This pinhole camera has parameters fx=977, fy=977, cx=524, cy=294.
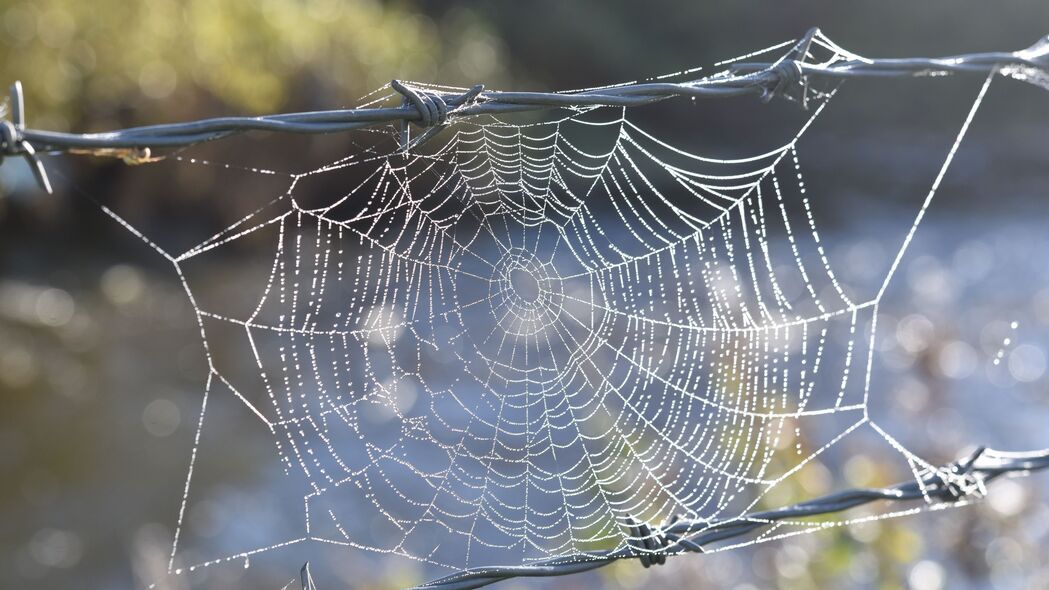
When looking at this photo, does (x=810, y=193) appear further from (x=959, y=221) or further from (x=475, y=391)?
(x=475, y=391)

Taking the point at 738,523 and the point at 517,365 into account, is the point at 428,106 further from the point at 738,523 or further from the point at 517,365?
the point at 517,365

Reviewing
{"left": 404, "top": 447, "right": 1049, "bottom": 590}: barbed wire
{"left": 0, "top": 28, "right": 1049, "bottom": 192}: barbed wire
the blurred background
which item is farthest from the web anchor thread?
the blurred background

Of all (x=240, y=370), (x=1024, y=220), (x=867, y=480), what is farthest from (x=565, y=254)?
(x=867, y=480)

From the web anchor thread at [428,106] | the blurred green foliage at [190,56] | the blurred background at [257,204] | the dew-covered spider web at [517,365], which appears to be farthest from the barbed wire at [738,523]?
the blurred green foliage at [190,56]

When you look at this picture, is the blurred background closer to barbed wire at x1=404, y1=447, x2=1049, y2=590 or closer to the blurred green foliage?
the blurred green foliage

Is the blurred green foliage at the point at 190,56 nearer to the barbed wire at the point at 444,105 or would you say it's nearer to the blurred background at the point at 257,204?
the blurred background at the point at 257,204

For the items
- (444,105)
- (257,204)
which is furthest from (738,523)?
(257,204)
